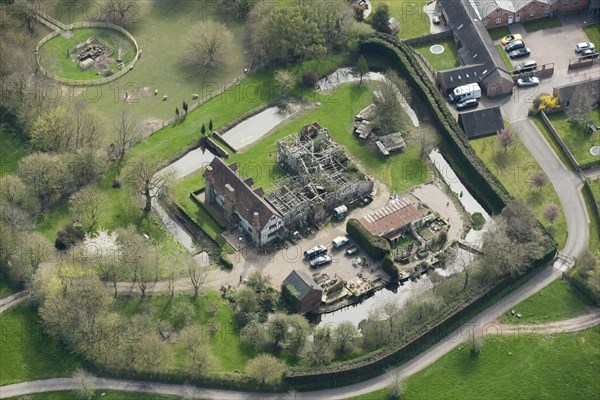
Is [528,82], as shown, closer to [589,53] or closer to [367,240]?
[589,53]

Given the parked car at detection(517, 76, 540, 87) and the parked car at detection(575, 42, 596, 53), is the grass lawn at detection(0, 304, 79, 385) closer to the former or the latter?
the parked car at detection(517, 76, 540, 87)

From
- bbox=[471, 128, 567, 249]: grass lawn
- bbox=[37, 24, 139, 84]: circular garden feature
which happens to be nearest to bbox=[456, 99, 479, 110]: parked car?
bbox=[471, 128, 567, 249]: grass lawn

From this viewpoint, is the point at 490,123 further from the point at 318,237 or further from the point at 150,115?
the point at 150,115

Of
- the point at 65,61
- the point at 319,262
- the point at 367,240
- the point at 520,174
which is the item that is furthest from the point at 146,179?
the point at 520,174

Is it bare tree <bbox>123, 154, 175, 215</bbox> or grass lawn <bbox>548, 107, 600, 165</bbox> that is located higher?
grass lawn <bbox>548, 107, 600, 165</bbox>

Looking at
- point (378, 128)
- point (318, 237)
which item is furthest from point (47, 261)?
point (378, 128)
